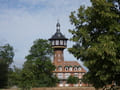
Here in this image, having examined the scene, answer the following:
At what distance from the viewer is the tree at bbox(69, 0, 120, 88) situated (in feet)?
48.6

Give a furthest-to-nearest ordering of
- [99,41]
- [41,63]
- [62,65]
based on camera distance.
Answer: [62,65]
[41,63]
[99,41]

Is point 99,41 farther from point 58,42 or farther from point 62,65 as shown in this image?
point 62,65

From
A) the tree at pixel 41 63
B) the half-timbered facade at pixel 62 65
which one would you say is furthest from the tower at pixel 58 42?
the tree at pixel 41 63

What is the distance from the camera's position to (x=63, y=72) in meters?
84.4

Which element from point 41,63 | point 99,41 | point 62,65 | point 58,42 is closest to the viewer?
point 99,41

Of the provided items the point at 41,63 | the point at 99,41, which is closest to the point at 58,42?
the point at 41,63

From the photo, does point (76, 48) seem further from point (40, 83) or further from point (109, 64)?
point (40, 83)

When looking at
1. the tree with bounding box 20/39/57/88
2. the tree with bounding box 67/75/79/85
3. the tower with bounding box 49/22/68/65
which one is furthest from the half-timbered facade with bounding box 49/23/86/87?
the tree with bounding box 20/39/57/88

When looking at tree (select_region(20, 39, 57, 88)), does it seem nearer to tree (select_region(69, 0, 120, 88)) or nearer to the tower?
the tower

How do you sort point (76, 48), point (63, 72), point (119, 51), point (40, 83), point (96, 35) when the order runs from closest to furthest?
point (119, 51) < point (96, 35) < point (76, 48) < point (40, 83) < point (63, 72)

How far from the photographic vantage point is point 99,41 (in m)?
15.6

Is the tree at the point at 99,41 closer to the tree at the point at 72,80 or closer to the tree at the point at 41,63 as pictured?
the tree at the point at 41,63

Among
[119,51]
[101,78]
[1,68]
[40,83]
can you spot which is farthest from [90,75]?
[40,83]

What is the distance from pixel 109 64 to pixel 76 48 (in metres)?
3.26
